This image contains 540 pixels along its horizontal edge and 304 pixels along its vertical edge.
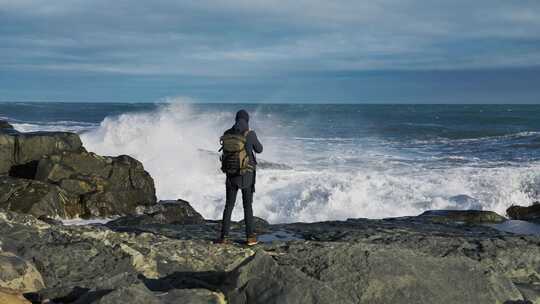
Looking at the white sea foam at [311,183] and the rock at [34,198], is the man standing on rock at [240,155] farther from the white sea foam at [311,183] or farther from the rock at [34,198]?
the white sea foam at [311,183]

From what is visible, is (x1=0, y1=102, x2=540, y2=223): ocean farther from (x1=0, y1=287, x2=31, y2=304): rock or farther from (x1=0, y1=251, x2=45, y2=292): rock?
(x1=0, y1=287, x2=31, y2=304): rock

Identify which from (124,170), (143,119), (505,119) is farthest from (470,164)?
(505,119)

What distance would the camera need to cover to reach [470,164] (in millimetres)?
23844

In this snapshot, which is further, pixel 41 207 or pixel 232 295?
pixel 41 207

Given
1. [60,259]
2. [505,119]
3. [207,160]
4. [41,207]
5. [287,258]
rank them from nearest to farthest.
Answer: [287,258], [60,259], [41,207], [207,160], [505,119]

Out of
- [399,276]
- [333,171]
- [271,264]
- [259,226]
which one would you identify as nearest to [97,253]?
[271,264]

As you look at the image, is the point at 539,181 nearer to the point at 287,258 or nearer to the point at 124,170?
the point at 124,170

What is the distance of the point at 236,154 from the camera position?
6383mm

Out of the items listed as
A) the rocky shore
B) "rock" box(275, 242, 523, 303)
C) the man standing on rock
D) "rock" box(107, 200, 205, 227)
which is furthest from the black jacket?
"rock" box(107, 200, 205, 227)

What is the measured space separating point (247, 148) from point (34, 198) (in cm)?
715

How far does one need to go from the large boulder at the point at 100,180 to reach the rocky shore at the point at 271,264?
2993 millimetres

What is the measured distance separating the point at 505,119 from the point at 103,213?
52364 millimetres

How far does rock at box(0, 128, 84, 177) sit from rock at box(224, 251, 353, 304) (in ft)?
37.3

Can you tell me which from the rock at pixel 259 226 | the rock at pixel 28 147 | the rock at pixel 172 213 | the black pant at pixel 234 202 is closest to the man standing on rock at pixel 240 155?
the black pant at pixel 234 202
